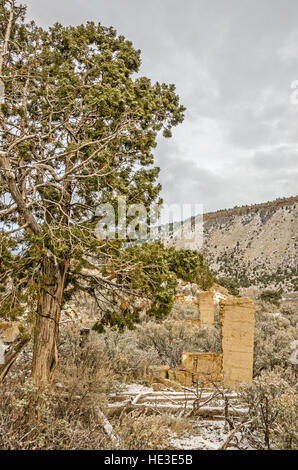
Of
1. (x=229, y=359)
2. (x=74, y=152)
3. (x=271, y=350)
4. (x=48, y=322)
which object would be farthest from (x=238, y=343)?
(x=74, y=152)

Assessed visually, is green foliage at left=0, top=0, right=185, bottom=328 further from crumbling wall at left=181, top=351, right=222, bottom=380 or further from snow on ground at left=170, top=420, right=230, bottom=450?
crumbling wall at left=181, top=351, right=222, bottom=380

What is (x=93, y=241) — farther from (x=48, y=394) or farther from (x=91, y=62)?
(x=91, y=62)

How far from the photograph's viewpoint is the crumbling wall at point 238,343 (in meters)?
7.65

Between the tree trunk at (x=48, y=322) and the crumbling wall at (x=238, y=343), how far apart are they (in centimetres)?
429

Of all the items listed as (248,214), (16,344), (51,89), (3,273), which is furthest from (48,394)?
(248,214)

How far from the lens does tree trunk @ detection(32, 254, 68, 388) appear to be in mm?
5207

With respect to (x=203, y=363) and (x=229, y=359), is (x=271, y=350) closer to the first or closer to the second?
(x=229, y=359)

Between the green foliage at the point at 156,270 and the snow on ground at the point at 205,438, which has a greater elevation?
the green foliage at the point at 156,270

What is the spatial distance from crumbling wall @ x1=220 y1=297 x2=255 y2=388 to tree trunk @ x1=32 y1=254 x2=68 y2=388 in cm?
429

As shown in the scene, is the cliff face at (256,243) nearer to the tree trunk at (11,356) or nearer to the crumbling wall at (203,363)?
the crumbling wall at (203,363)

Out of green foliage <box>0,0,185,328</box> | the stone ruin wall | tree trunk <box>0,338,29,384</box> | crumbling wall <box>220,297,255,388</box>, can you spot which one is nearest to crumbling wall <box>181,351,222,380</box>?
the stone ruin wall

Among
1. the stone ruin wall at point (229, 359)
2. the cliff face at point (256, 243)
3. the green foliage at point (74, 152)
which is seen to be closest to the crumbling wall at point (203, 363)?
the stone ruin wall at point (229, 359)

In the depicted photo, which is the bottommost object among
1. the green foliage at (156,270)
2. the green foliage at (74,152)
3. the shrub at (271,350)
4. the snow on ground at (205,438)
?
the snow on ground at (205,438)

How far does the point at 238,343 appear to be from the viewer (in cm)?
773
